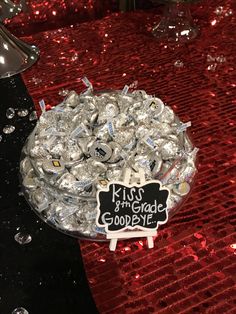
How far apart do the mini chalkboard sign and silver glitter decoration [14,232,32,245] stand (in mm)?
208

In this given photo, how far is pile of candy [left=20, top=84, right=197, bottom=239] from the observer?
93 cm

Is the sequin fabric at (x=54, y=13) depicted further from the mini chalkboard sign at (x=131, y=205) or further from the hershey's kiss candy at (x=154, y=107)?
the mini chalkboard sign at (x=131, y=205)

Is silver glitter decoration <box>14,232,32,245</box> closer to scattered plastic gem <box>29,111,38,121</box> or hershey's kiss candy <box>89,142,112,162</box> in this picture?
hershey's kiss candy <box>89,142,112,162</box>

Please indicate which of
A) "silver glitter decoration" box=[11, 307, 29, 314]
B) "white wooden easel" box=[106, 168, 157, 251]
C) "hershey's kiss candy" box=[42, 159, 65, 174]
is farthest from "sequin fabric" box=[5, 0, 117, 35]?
"silver glitter decoration" box=[11, 307, 29, 314]

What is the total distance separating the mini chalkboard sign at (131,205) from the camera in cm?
86

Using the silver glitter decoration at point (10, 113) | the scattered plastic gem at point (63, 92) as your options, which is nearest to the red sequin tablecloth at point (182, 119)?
the scattered plastic gem at point (63, 92)

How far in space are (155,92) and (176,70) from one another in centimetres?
17

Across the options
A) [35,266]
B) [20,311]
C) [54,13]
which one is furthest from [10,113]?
[54,13]

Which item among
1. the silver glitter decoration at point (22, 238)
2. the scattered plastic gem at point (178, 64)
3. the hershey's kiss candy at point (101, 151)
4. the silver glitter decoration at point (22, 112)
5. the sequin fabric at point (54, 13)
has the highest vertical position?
the hershey's kiss candy at point (101, 151)

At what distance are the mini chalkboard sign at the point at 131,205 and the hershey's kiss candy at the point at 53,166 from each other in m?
0.13

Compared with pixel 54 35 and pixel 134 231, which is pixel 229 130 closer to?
pixel 134 231

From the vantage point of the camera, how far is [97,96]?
114 cm

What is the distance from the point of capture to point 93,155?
3.15 feet

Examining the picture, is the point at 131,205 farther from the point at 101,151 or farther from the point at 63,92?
the point at 63,92
